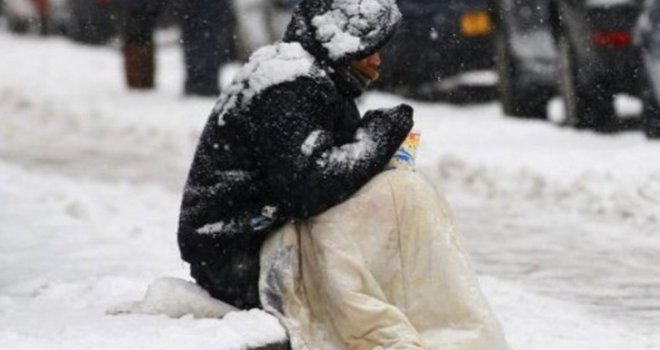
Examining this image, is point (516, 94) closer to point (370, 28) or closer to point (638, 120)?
point (638, 120)

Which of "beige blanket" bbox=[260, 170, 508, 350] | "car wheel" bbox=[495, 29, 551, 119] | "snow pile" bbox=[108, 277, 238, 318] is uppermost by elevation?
"beige blanket" bbox=[260, 170, 508, 350]

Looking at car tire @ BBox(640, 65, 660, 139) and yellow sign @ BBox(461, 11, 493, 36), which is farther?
yellow sign @ BBox(461, 11, 493, 36)

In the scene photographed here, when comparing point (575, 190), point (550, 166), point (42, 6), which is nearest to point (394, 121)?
point (575, 190)

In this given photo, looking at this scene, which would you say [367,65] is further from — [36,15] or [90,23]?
[36,15]

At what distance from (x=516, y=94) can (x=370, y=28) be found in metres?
9.33

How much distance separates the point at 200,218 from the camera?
5969 millimetres

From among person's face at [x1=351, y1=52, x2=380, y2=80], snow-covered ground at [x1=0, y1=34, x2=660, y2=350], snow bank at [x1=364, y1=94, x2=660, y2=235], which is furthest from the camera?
snow bank at [x1=364, y1=94, x2=660, y2=235]

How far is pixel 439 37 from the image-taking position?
16.3 m

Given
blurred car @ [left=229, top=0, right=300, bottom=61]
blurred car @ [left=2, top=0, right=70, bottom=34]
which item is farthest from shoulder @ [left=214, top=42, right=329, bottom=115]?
blurred car @ [left=2, top=0, right=70, bottom=34]

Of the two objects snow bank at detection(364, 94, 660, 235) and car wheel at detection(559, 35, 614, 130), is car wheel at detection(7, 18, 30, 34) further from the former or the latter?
car wheel at detection(559, 35, 614, 130)

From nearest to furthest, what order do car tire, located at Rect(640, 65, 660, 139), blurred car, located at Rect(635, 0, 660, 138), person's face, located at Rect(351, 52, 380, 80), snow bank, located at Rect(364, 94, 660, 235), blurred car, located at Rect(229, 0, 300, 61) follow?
person's face, located at Rect(351, 52, 380, 80) < snow bank, located at Rect(364, 94, 660, 235) < blurred car, located at Rect(635, 0, 660, 138) < car tire, located at Rect(640, 65, 660, 139) < blurred car, located at Rect(229, 0, 300, 61)

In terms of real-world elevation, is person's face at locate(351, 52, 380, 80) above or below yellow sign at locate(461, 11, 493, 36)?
above

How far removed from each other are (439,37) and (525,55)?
2064 millimetres

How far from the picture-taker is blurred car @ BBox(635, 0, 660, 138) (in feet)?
40.1
